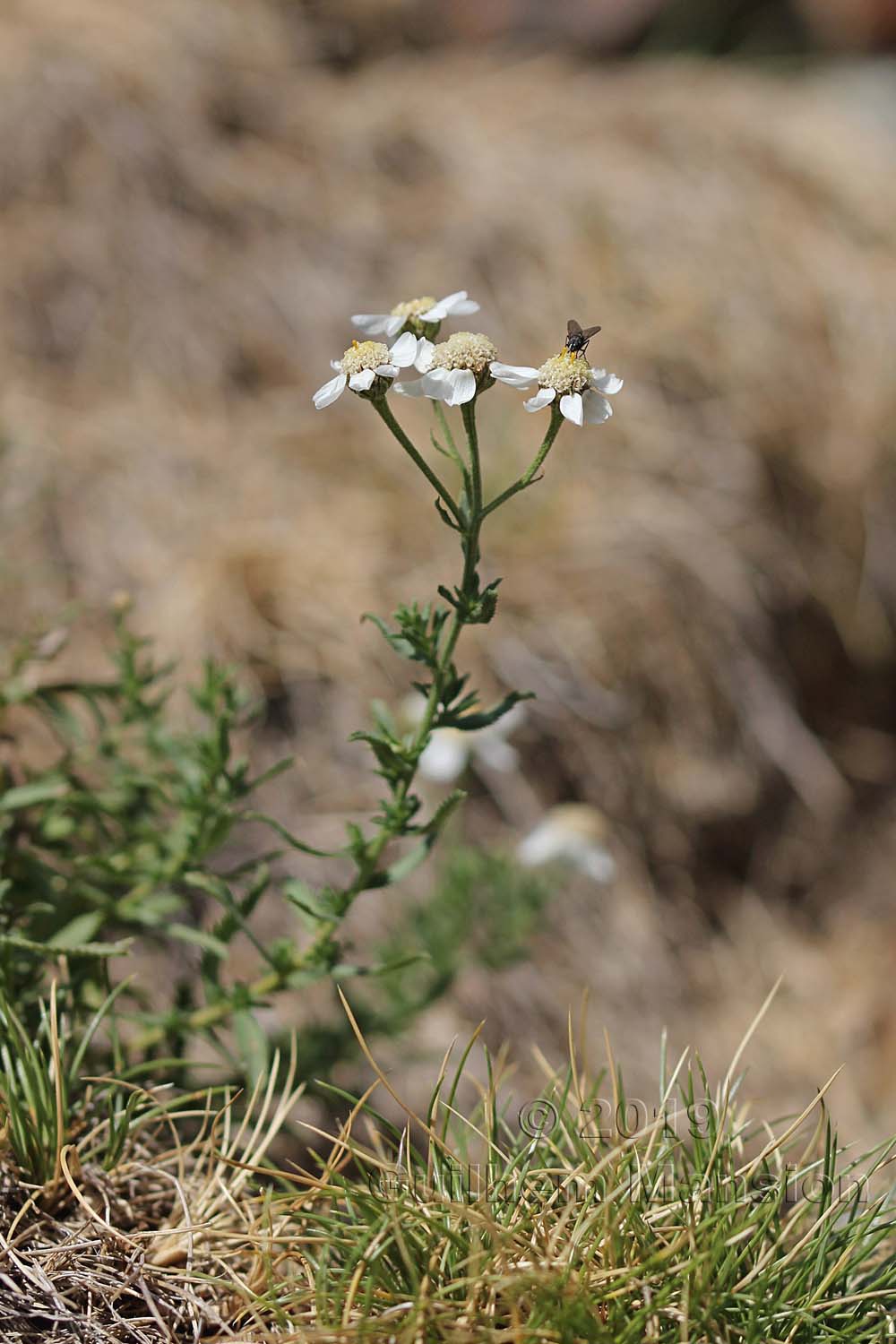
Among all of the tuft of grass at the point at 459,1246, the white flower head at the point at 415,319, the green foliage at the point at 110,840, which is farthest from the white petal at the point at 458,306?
the tuft of grass at the point at 459,1246

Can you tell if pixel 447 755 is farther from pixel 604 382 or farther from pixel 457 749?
pixel 604 382

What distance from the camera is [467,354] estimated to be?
3.21ft

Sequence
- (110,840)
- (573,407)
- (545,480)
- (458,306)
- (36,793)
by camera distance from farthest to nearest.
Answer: (545,480) → (110,840) → (36,793) → (458,306) → (573,407)

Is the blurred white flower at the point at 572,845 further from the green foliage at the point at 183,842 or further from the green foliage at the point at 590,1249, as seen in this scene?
the green foliage at the point at 590,1249

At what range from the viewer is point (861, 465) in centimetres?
346

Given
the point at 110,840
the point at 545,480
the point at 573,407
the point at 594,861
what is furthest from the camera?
the point at 545,480

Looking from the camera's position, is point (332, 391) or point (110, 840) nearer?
point (332, 391)

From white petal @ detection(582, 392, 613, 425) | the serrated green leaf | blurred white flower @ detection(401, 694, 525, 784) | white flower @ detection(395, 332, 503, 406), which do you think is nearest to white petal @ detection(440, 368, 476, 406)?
white flower @ detection(395, 332, 503, 406)

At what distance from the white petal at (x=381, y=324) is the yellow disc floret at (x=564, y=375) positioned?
0.16 metres

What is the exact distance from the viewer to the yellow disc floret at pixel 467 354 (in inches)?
38.5

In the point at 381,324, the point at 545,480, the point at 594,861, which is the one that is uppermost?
the point at 545,480

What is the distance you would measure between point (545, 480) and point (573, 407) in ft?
7.10

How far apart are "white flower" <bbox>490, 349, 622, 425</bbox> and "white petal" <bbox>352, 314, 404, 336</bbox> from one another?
0.38ft

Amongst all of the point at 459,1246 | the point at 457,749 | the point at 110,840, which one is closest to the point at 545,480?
the point at 457,749
